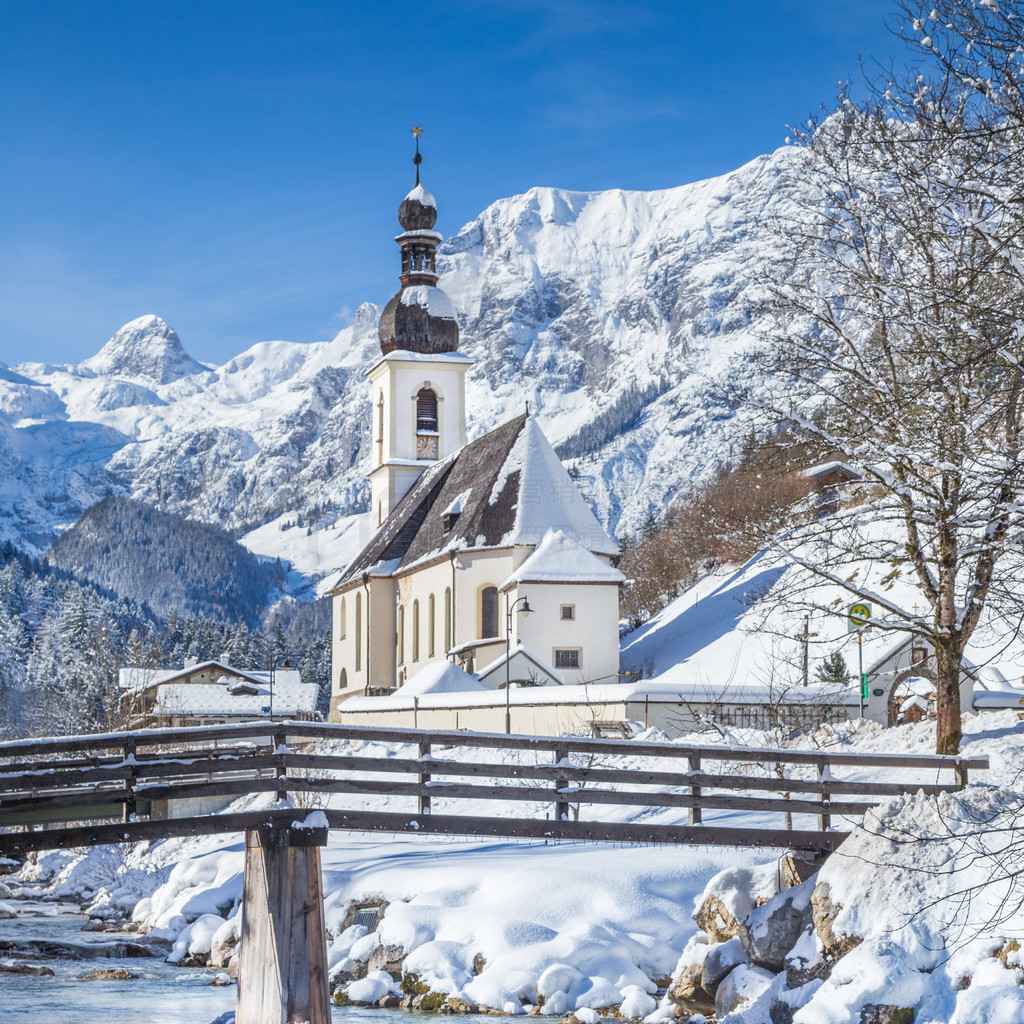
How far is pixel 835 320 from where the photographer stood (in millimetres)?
17016

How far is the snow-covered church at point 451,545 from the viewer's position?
44438 mm

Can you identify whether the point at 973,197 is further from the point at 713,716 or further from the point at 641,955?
the point at 713,716

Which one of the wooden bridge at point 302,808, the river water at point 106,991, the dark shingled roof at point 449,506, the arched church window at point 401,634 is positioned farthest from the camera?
the arched church window at point 401,634

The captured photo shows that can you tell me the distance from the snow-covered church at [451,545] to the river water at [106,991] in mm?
13501

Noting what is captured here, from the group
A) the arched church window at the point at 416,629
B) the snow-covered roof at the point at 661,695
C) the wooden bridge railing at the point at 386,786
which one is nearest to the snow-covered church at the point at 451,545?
the arched church window at the point at 416,629

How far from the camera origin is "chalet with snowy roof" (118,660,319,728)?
66.6 m

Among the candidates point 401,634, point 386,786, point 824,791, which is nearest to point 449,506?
point 401,634

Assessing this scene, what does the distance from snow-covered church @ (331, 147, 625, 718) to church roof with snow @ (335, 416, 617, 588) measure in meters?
0.06

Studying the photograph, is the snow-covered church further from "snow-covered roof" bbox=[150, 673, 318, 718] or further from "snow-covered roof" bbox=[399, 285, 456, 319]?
"snow-covered roof" bbox=[150, 673, 318, 718]

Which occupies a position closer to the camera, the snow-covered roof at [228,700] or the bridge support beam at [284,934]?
the bridge support beam at [284,934]

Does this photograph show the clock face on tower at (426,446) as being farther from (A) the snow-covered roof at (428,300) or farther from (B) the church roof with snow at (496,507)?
(A) the snow-covered roof at (428,300)

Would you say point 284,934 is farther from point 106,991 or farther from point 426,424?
point 426,424

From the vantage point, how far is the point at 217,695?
72.2m

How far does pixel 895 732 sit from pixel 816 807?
7.62 meters
